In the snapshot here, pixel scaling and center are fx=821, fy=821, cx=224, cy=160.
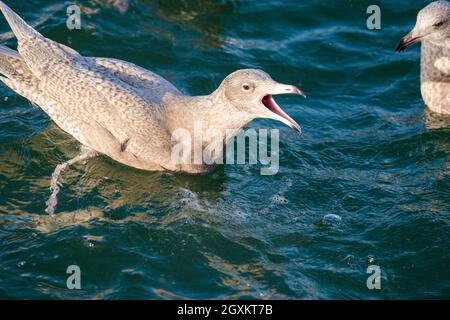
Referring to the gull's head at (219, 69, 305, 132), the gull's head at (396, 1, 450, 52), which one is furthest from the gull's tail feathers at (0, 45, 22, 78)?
the gull's head at (396, 1, 450, 52)

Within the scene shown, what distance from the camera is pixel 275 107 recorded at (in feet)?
26.6

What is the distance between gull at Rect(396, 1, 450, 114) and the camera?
990 centimetres

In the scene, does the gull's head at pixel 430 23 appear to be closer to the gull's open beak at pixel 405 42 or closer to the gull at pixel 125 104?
the gull's open beak at pixel 405 42


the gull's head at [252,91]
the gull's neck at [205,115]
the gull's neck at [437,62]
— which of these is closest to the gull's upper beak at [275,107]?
the gull's head at [252,91]

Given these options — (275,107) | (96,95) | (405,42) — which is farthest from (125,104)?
(405,42)

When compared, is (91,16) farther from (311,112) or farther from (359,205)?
(359,205)

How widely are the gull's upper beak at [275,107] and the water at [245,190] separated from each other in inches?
37.4

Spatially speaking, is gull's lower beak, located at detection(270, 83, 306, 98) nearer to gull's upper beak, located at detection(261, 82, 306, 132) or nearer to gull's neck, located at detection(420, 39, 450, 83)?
gull's upper beak, located at detection(261, 82, 306, 132)

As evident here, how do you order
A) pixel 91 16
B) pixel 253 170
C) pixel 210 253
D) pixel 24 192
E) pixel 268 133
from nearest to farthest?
1. pixel 210 253
2. pixel 24 192
3. pixel 253 170
4. pixel 268 133
5. pixel 91 16

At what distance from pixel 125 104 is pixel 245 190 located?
1534mm

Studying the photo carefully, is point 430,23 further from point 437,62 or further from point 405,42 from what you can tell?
point 437,62

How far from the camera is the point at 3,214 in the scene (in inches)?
312

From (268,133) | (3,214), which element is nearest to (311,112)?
(268,133)
